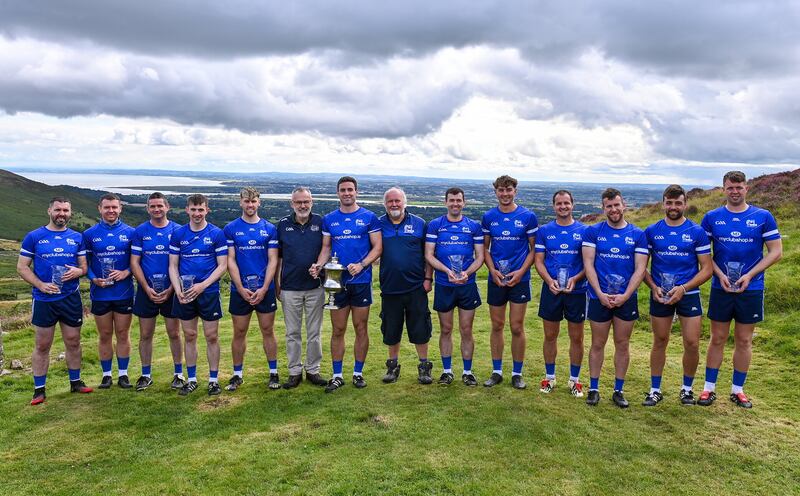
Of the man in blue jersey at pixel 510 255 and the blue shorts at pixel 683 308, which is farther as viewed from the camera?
the man in blue jersey at pixel 510 255

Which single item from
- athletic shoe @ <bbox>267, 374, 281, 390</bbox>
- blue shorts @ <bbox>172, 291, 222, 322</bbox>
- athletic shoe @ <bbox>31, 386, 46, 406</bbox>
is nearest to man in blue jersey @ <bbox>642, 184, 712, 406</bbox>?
athletic shoe @ <bbox>267, 374, 281, 390</bbox>

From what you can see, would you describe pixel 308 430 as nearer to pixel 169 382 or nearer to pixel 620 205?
pixel 169 382

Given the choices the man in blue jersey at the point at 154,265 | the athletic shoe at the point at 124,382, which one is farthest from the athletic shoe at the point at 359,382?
the athletic shoe at the point at 124,382

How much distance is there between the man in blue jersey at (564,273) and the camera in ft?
23.6

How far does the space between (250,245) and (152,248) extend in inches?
57.4

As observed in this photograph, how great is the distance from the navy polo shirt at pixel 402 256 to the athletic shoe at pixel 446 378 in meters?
1.43

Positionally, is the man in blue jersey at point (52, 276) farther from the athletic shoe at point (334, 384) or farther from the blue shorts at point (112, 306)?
the athletic shoe at point (334, 384)

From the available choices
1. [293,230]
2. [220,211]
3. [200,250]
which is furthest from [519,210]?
[220,211]

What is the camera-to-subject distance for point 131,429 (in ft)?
21.7

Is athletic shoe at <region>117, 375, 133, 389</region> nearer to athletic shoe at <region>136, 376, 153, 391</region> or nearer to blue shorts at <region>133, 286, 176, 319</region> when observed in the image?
athletic shoe at <region>136, 376, 153, 391</region>

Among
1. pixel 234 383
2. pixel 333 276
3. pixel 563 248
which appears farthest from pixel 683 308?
pixel 234 383

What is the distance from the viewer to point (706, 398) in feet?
22.9

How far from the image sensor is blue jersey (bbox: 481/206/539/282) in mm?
7535

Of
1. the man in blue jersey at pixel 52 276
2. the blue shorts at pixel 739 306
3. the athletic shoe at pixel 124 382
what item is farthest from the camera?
the athletic shoe at pixel 124 382
